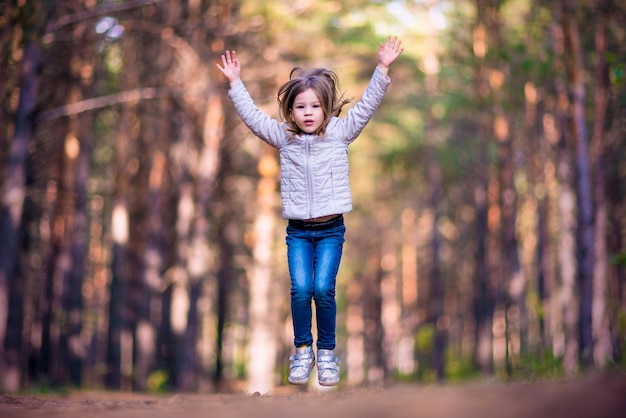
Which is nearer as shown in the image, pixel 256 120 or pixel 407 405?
pixel 407 405

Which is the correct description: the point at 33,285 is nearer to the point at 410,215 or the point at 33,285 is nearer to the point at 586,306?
the point at 410,215

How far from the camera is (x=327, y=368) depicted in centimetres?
654

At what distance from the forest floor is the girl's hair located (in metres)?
2.18

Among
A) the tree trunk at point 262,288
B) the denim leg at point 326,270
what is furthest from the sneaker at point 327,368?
the tree trunk at point 262,288

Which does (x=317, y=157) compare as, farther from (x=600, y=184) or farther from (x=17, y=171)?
(x=600, y=184)

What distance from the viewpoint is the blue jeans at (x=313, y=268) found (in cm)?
647

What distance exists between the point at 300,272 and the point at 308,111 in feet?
4.18

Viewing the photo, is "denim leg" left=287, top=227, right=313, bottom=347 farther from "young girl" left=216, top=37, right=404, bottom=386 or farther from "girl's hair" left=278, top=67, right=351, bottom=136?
"girl's hair" left=278, top=67, right=351, bottom=136

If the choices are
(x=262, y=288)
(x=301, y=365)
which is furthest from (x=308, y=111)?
(x=262, y=288)

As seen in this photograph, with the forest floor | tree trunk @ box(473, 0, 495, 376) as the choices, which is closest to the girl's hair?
the forest floor

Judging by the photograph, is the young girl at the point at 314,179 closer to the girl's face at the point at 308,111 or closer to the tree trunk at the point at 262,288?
the girl's face at the point at 308,111

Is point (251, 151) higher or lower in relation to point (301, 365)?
higher

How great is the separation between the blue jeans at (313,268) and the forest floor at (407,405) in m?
0.85

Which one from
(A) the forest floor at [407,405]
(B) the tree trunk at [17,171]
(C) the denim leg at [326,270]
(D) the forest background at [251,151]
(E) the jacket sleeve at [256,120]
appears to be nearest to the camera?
(A) the forest floor at [407,405]
